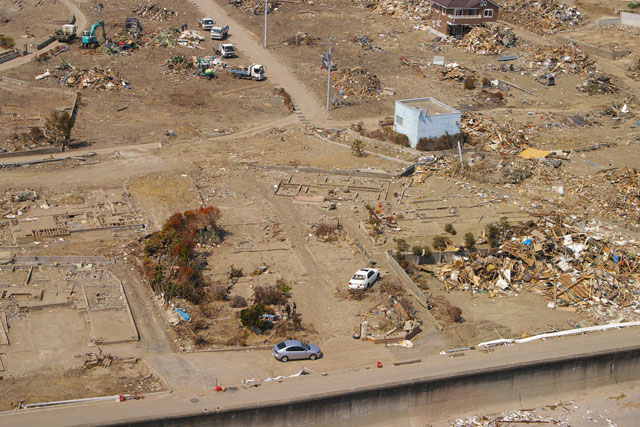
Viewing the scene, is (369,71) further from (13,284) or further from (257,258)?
(13,284)

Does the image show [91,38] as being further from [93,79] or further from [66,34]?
[93,79]

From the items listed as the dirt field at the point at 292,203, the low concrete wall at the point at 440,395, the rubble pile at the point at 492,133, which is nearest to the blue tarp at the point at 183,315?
the dirt field at the point at 292,203

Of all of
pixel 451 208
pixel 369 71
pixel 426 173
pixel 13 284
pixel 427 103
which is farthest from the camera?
pixel 369 71

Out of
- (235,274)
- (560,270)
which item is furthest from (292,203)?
(560,270)

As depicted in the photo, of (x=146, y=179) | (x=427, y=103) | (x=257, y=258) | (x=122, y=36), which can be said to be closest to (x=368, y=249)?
(x=257, y=258)

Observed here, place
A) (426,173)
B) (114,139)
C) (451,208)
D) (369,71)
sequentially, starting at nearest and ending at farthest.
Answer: (451,208)
(426,173)
(114,139)
(369,71)
